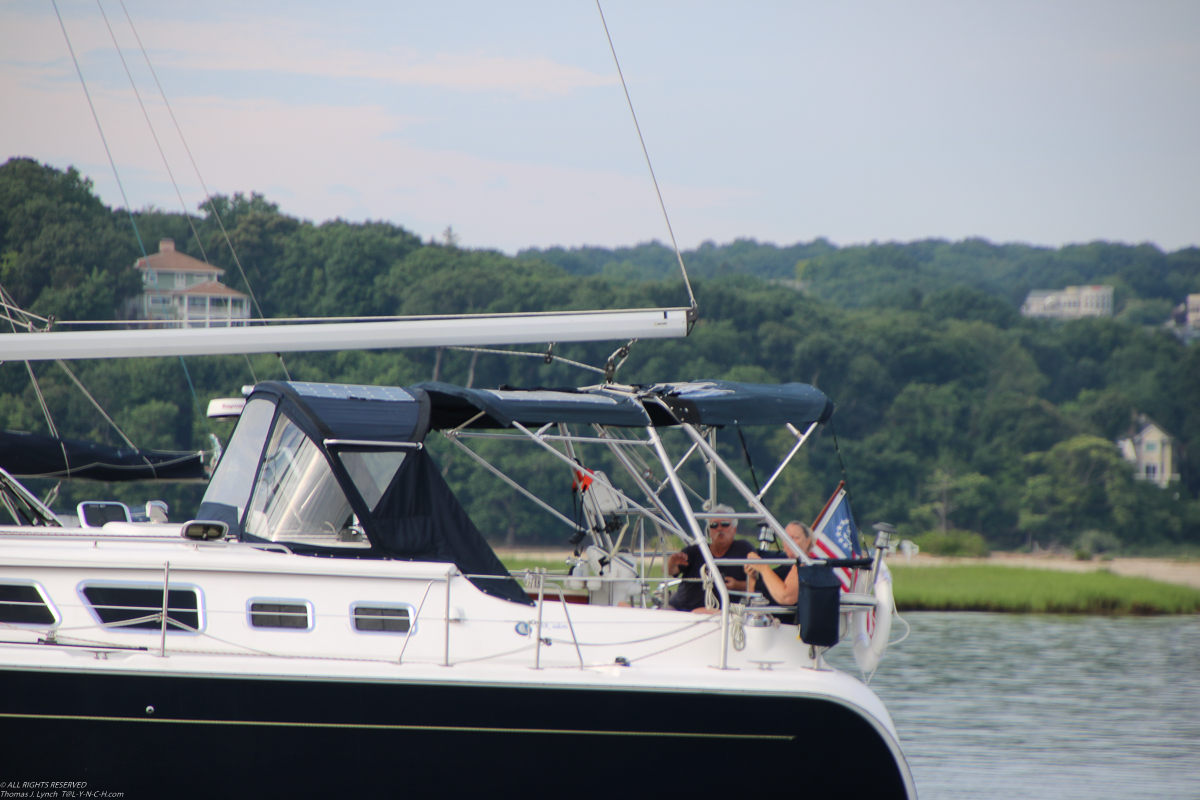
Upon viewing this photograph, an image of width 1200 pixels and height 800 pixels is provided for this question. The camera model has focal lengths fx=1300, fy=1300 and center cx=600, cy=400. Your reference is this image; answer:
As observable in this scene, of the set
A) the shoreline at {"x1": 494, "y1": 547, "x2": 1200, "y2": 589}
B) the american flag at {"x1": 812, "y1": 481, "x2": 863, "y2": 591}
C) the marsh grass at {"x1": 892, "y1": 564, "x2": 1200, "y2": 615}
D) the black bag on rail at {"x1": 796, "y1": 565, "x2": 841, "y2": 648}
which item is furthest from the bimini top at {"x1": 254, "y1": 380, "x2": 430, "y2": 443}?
the shoreline at {"x1": 494, "y1": 547, "x2": 1200, "y2": 589}

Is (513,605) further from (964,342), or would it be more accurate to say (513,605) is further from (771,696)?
(964,342)

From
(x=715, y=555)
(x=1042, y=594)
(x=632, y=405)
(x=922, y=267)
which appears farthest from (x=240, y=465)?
(x=922, y=267)

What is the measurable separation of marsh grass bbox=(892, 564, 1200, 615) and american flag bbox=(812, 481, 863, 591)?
20.0 meters

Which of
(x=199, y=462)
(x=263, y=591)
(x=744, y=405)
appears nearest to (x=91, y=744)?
(x=263, y=591)

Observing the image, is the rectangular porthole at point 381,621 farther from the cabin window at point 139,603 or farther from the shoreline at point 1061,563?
the shoreline at point 1061,563

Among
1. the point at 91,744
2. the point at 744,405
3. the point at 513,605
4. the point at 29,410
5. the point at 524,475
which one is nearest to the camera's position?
the point at 91,744

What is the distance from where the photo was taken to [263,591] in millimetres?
7027

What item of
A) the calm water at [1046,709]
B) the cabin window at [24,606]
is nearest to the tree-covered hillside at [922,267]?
the calm water at [1046,709]

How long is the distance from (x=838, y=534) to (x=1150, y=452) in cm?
5889

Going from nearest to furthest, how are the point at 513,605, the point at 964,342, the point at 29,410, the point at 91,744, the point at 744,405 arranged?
the point at 91,744
the point at 513,605
the point at 744,405
the point at 29,410
the point at 964,342

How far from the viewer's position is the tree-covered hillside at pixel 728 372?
4594 cm

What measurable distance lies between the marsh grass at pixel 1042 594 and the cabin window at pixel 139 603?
21.7 m

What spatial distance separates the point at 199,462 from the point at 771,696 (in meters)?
7.06

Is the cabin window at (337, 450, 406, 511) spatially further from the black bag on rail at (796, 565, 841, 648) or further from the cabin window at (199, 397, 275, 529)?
the black bag on rail at (796, 565, 841, 648)
